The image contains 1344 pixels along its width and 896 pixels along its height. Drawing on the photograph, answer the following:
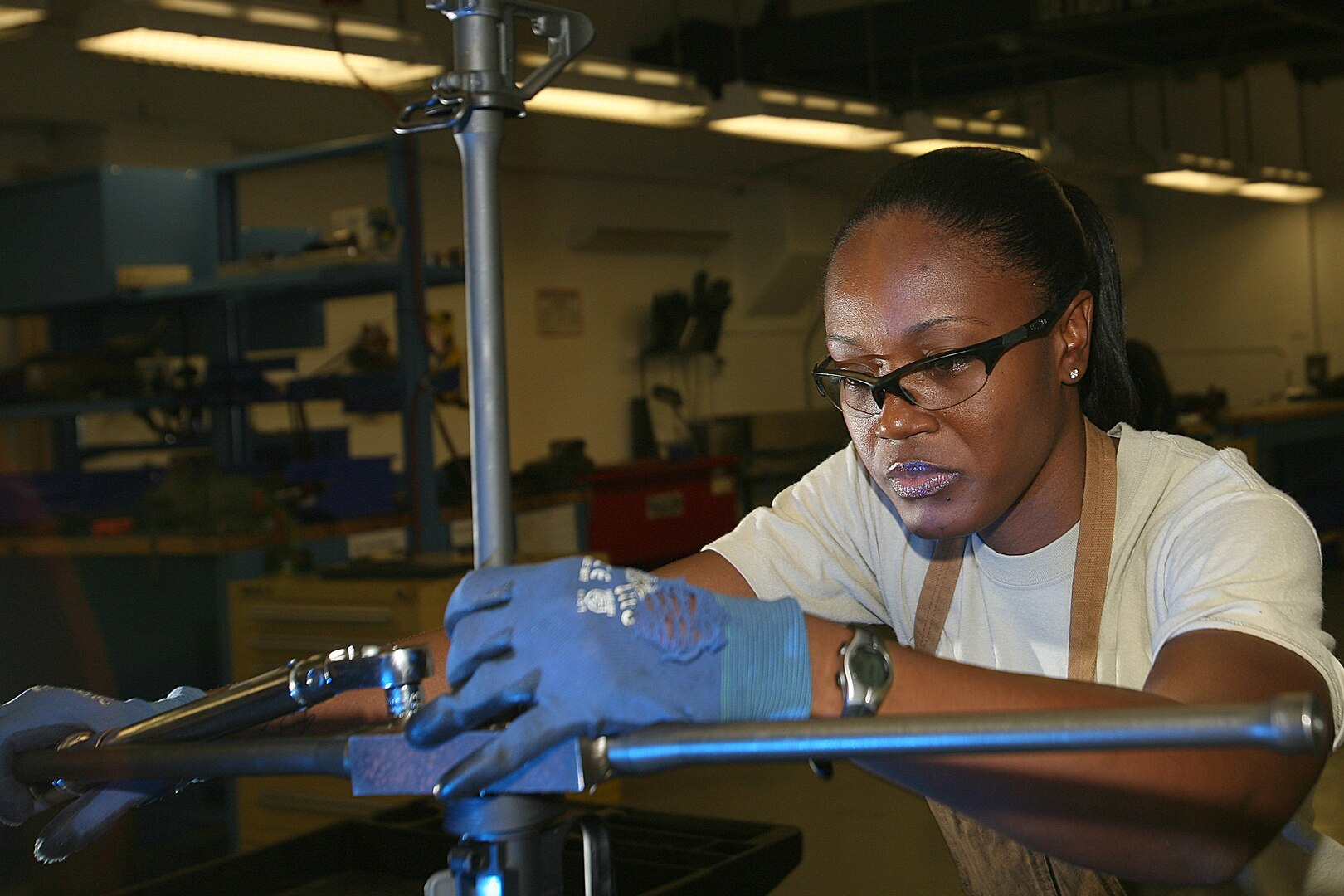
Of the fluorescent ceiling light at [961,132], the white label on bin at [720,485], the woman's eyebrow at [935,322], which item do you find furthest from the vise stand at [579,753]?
the white label on bin at [720,485]

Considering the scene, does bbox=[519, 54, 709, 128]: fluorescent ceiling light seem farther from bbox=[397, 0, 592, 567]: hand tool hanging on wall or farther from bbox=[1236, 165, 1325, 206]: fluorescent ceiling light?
bbox=[1236, 165, 1325, 206]: fluorescent ceiling light

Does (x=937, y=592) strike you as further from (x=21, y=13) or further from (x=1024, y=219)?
(x=21, y=13)

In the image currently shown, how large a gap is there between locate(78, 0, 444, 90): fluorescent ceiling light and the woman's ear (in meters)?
2.50

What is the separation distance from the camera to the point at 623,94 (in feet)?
14.0

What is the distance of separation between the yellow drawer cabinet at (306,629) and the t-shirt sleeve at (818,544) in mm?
1550

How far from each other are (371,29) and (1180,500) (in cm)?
287

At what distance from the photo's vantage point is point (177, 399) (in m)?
4.02

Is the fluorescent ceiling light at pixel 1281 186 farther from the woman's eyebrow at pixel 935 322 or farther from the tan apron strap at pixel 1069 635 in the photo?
the woman's eyebrow at pixel 935 322

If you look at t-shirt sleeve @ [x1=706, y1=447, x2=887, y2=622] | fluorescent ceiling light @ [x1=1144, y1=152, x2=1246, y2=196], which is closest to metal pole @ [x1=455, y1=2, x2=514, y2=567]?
t-shirt sleeve @ [x1=706, y1=447, x2=887, y2=622]

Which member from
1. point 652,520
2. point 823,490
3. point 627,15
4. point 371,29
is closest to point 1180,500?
point 823,490

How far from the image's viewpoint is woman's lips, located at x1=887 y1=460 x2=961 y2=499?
994 millimetres

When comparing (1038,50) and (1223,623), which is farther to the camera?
(1038,50)

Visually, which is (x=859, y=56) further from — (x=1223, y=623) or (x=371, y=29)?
(x=1223, y=623)

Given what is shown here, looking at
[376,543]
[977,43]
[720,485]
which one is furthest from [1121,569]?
[977,43]
